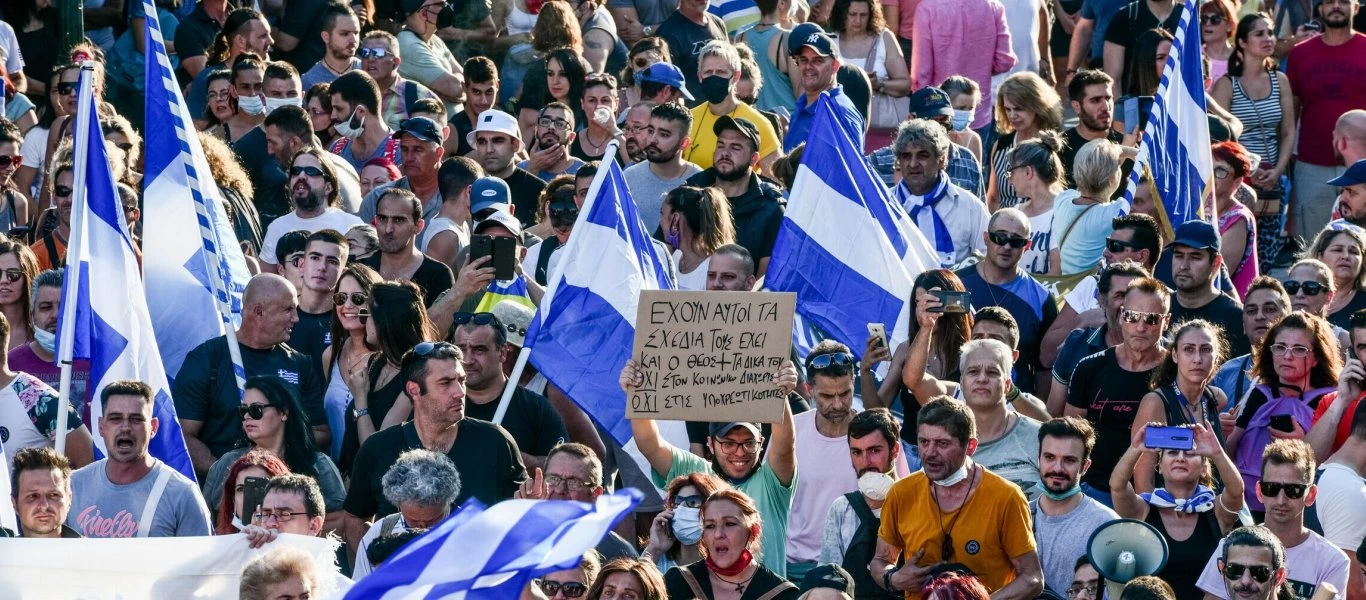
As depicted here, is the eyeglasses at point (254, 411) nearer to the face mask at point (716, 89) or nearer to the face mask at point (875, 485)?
the face mask at point (875, 485)

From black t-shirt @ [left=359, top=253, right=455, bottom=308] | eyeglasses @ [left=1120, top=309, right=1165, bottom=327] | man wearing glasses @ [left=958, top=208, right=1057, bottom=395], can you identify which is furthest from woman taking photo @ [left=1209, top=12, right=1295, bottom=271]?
black t-shirt @ [left=359, top=253, right=455, bottom=308]

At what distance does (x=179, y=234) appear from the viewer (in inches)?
433

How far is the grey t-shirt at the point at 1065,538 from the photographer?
9094mm

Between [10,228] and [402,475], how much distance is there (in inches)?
195

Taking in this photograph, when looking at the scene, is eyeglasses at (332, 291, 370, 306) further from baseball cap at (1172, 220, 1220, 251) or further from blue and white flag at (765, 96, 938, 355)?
baseball cap at (1172, 220, 1220, 251)

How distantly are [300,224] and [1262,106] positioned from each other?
19.1 ft

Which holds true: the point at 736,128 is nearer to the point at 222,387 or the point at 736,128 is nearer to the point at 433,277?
the point at 433,277

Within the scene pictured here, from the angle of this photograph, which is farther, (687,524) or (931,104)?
(931,104)

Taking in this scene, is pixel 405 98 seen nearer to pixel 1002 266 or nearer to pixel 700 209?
pixel 700 209

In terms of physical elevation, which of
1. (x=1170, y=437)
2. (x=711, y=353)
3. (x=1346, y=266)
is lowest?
(x=1170, y=437)

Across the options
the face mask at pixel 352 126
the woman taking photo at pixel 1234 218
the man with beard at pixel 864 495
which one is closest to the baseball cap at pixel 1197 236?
the woman taking photo at pixel 1234 218

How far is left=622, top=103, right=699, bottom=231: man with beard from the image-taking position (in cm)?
1225

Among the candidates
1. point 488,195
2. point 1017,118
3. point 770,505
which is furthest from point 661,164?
point 770,505

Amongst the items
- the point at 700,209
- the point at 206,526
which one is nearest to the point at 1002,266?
the point at 700,209
